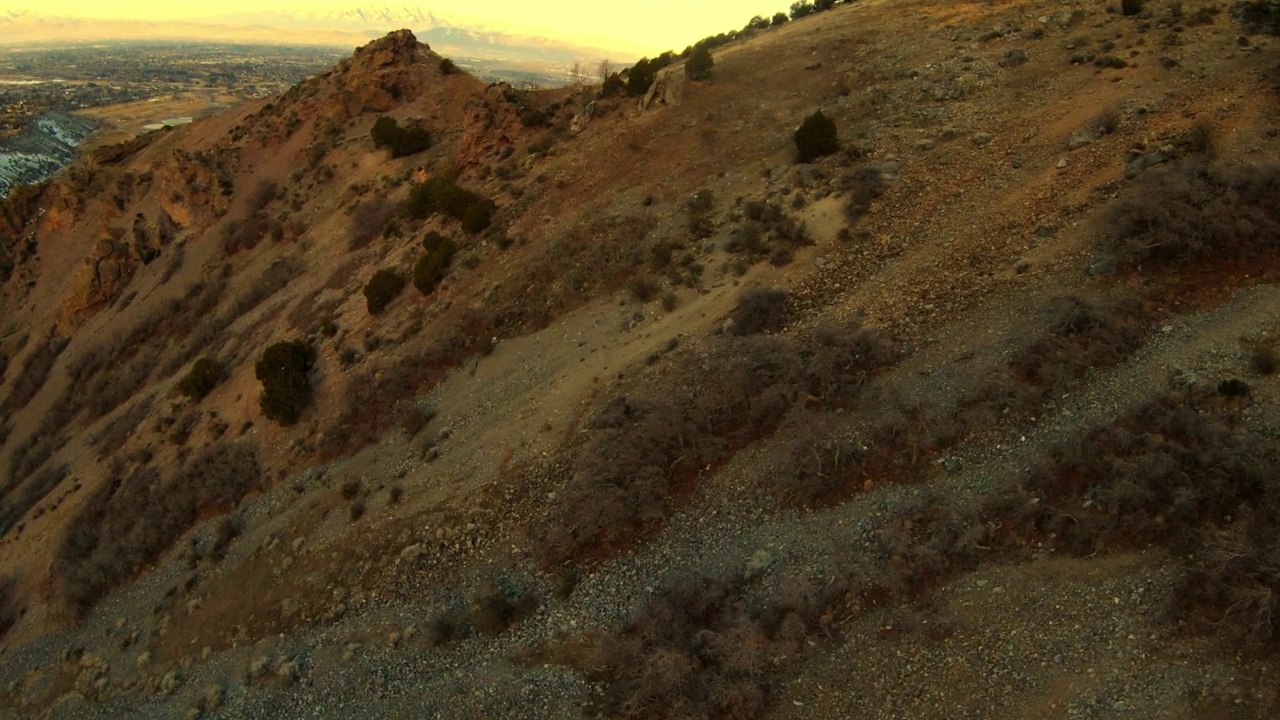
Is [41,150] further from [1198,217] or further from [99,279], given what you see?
[1198,217]

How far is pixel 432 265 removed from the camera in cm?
2641

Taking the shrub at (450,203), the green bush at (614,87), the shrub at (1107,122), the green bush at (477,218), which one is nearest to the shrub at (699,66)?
the green bush at (614,87)

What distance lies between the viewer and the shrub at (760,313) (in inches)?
733

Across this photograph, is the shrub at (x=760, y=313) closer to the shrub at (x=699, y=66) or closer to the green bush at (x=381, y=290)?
the green bush at (x=381, y=290)

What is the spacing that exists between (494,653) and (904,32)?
102 feet

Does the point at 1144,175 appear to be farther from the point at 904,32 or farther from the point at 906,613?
the point at 904,32

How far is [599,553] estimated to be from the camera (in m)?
15.0

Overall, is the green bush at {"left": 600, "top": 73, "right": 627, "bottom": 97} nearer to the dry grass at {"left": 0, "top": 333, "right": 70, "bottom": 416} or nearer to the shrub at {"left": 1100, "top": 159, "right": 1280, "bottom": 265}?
the shrub at {"left": 1100, "top": 159, "right": 1280, "bottom": 265}

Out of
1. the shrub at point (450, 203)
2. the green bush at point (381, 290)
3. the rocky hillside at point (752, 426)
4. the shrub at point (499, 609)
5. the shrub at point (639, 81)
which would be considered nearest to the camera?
the rocky hillside at point (752, 426)

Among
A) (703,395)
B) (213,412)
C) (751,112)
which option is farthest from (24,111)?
(703,395)

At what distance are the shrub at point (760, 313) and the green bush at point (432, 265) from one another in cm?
1236

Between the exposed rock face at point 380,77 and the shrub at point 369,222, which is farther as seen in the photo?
the exposed rock face at point 380,77

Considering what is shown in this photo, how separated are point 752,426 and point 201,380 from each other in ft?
76.7

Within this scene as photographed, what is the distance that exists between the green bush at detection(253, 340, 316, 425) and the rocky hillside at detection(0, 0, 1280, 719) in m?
0.17
